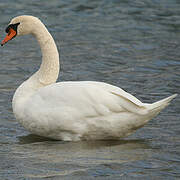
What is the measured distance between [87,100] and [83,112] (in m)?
0.16

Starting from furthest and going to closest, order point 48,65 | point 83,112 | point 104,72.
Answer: point 104,72 → point 48,65 → point 83,112

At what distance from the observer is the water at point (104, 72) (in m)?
6.34

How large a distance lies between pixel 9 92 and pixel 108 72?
1.99m

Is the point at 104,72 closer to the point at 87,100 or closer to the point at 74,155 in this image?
the point at 87,100

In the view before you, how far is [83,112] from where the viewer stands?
288 inches

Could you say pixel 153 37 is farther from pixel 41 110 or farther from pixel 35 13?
pixel 41 110

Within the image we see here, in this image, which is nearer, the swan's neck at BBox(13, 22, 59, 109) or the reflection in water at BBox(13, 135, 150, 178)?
the reflection in water at BBox(13, 135, 150, 178)

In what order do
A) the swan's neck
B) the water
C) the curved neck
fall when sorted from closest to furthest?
the water
the swan's neck
the curved neck

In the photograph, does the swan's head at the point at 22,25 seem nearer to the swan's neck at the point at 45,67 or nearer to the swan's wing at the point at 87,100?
the swan's neck at the point at 45,67

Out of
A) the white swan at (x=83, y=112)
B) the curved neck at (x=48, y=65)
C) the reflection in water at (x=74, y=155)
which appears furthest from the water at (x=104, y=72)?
the curved neck at (x=48, y=65)

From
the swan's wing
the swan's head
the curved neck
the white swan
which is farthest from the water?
the swan's head

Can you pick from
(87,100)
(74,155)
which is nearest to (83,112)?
(87,100)

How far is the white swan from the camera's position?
24.0 feet

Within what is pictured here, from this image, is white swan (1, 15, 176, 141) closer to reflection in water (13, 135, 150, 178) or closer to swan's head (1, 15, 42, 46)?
reflection in water (13, 135, 150, 178)
